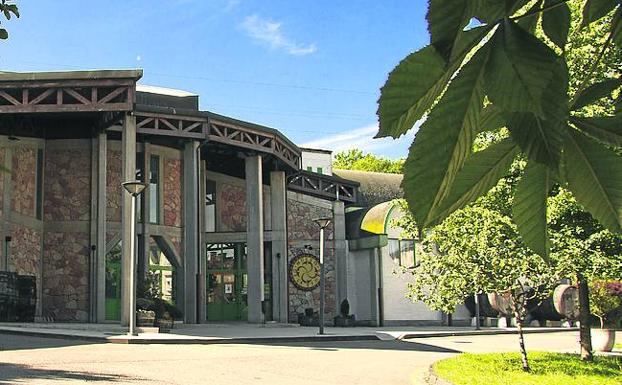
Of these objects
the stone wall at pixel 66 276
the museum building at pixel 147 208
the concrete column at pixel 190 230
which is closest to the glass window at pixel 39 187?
the museum building at pixel 147 208

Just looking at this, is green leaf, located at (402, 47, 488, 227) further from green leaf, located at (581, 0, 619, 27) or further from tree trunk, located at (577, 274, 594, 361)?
tree trunk, located at (577, 274, 594, 361)

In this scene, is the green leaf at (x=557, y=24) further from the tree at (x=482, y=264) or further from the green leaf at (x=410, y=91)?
the tree at (x=482, y=264)

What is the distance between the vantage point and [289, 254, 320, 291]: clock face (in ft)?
112

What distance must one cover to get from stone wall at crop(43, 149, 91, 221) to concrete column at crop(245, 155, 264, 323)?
681cm

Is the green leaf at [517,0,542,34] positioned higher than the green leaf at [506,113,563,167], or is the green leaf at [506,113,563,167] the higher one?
the green leaf at [517,0,542,34]

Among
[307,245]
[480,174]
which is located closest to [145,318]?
[307,245]

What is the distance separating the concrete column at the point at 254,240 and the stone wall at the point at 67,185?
6812 mm

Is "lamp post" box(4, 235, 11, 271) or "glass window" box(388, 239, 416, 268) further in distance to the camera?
"glass window" box(388, 239, 416, 268)

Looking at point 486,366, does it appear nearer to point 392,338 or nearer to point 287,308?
point 392,338

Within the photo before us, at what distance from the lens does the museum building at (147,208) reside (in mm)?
24469

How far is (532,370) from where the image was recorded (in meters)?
12.8

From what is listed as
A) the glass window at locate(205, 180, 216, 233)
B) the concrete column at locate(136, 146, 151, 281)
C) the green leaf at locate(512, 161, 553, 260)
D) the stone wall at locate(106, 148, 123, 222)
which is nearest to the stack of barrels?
the stone wall at locate(106, 148, 123, 222)

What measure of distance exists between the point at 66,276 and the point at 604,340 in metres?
19.5

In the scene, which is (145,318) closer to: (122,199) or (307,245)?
(122,199)
